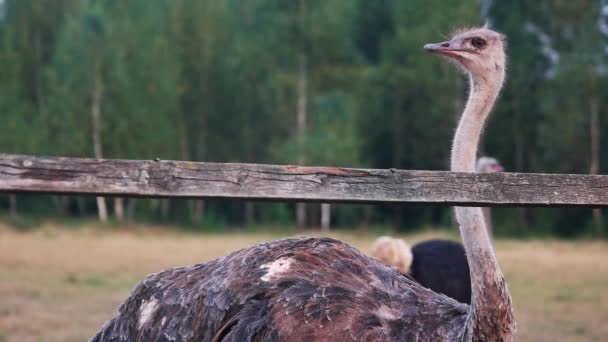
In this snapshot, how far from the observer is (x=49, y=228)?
21219 millimetres

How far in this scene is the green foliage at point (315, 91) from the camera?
21172 mm

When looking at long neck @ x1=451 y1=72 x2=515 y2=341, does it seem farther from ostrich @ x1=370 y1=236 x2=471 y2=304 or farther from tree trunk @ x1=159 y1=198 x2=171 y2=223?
tree trunk @ x1=159 y1=198 x2=171 y2=223

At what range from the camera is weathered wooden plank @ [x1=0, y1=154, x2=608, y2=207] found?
2.22m

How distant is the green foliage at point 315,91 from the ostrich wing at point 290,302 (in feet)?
57.8

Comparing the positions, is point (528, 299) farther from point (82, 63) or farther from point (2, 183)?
point (82, 63)

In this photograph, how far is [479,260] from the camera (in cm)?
282

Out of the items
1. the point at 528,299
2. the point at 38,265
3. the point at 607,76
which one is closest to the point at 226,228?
the point at 607,76

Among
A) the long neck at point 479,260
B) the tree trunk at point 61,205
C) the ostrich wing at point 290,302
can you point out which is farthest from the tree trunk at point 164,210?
the long neck at point 479,260

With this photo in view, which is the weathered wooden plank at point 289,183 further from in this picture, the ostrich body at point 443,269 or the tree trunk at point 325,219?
the tree trunk at point 325,219

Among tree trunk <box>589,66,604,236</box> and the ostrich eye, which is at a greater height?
the ostrich eye

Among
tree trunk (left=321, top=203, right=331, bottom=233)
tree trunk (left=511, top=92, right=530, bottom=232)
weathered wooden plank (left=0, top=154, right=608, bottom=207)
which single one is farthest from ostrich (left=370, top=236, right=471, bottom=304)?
tree trunk (left=511, top=92, right=530, bottom=232)

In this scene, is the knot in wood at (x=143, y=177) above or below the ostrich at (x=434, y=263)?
above

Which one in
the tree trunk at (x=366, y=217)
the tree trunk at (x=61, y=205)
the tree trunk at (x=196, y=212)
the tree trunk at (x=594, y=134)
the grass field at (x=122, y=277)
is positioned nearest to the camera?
the grass field at (x=122, y=277)

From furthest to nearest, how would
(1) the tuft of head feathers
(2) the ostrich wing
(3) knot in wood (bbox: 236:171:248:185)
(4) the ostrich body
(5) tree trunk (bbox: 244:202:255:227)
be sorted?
(5) tree trunk (bbox: 244:202:255:227)
(1) the tuft of head feathers
(4) the ostrich body
(2) the ostrich wing
(3) knot in wood (bbox: 236:171:248:185)
